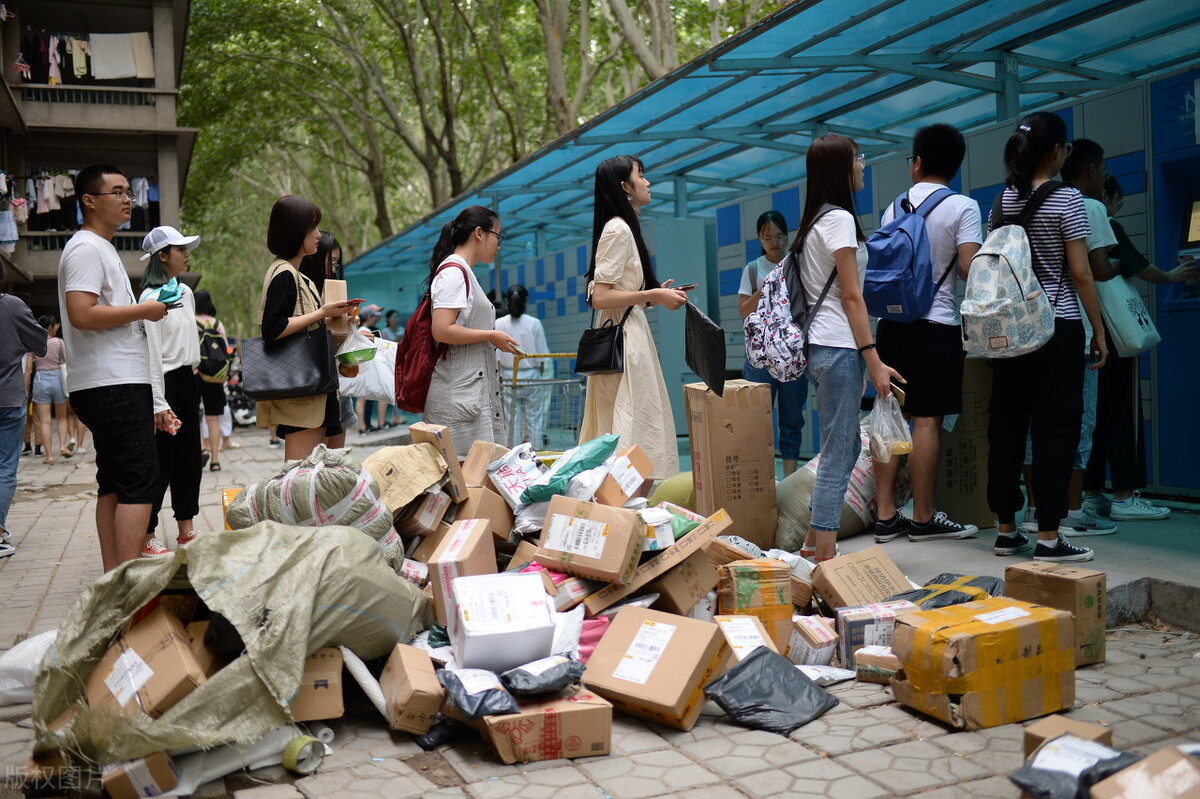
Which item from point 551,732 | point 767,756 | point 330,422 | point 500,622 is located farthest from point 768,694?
point 330,422

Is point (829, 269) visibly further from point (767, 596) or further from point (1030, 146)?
point (767, 596)

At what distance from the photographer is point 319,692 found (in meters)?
3.17

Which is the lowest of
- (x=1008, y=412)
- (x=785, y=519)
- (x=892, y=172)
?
(x=785, y=519)

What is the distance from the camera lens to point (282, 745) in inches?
116

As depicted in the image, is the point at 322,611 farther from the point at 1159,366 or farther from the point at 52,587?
the point at 1159,366

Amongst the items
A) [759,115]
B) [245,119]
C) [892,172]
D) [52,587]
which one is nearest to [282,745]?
[52,587]

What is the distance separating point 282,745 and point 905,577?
2654 millimetres

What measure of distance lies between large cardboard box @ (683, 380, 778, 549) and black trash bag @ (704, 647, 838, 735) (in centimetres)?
160

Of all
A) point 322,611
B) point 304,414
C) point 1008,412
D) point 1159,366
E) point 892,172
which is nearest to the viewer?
point 322,611

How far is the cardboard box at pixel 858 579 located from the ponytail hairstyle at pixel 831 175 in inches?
55.7

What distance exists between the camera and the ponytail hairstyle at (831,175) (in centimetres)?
440

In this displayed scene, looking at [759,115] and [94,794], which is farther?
[759,115]

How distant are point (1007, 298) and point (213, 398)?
8.89 m

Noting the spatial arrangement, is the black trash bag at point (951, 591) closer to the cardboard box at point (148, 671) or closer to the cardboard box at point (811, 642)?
the cardboard box at point (811, 642)
